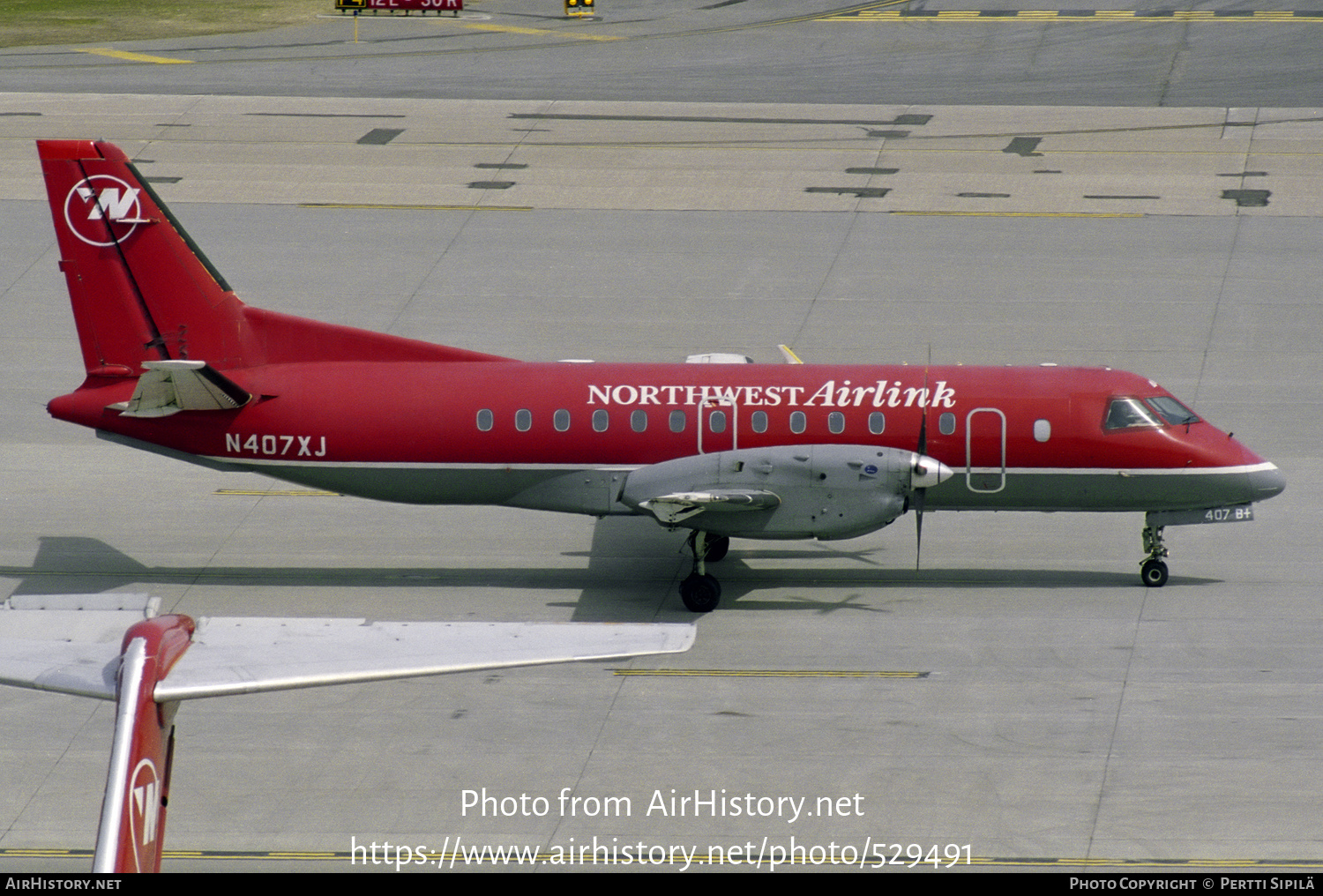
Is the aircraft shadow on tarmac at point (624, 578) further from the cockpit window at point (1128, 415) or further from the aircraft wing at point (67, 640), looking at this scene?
the aircraft wing at point (67, 640)

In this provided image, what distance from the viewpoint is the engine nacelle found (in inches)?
855

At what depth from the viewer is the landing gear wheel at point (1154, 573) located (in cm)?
2319

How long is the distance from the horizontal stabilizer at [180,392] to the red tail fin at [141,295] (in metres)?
0.74

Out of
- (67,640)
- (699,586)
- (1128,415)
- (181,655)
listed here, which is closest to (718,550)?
(699,586)

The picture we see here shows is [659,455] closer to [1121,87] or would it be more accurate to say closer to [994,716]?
[994,716]

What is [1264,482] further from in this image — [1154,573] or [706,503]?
[706,503]

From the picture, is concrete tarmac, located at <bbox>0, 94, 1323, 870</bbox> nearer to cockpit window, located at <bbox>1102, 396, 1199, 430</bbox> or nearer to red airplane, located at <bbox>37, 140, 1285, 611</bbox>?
red airplane, located at <bbox>37, 140, 1285, 611</bbox>

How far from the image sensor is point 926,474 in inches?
856

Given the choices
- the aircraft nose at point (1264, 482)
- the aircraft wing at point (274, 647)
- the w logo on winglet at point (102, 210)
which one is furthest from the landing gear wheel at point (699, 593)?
the aircraft wing at point (274, 647)

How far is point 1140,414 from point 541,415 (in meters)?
8.71

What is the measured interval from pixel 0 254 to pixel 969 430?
25.2 m

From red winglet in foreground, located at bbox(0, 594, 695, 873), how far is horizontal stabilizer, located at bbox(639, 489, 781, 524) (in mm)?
12009

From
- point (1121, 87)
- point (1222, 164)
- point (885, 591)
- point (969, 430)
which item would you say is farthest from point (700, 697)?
point (1121, 87)

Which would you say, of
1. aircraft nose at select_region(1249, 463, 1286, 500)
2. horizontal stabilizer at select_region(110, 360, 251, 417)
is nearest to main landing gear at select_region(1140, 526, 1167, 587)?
aircraft nose at select_region(1249, 463, 1286, 500)
